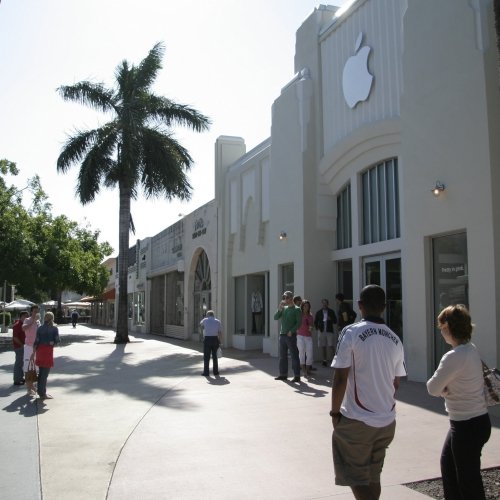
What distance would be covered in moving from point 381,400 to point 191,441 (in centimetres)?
365

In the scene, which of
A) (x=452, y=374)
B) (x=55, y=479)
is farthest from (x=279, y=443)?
(x=452, y=374)

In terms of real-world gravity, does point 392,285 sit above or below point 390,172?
below

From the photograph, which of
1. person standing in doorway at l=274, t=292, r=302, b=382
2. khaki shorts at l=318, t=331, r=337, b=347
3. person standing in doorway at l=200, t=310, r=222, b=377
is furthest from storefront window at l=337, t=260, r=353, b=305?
person standing in doorway at l=200, t=310, r=222, b=377

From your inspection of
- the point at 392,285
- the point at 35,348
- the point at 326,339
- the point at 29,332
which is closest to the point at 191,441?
the point at 35,348

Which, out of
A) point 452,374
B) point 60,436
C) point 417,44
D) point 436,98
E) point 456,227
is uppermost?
point 417,44

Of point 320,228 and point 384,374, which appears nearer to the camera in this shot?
point 384,374

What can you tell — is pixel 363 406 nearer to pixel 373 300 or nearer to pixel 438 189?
pixel 373 300

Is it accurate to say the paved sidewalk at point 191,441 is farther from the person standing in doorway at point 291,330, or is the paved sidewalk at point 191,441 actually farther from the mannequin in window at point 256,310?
the mannequin in window at point 256,310

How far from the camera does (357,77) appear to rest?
41.9 ft

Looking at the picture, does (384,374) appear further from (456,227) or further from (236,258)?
(236,258)

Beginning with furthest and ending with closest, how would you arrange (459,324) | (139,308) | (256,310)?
(139,308)
(256,310)
(459,324)

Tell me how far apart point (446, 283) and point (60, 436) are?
6.72 metres

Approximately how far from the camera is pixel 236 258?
2020cm

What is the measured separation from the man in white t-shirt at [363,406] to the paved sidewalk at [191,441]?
1.33 meters
